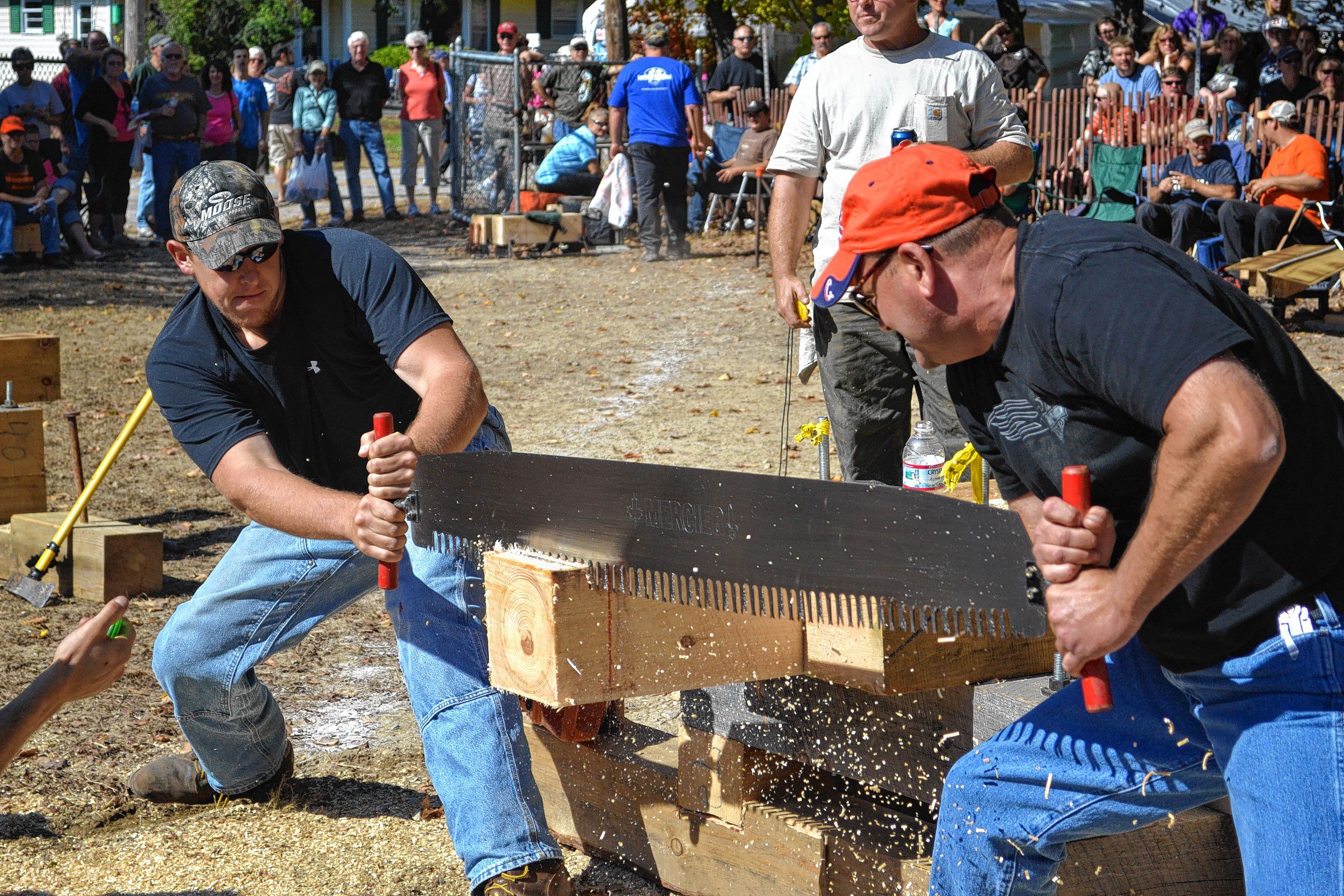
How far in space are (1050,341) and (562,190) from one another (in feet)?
54.8

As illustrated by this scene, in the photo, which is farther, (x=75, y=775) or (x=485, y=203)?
(x=485, y=203)

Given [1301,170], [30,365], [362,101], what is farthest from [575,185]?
[30,365]

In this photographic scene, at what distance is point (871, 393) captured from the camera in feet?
16.8

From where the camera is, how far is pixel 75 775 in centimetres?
459

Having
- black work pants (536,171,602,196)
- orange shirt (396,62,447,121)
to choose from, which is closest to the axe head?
black work pants (536,171,602,196)

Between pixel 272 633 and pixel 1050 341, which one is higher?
pixel 1050 341

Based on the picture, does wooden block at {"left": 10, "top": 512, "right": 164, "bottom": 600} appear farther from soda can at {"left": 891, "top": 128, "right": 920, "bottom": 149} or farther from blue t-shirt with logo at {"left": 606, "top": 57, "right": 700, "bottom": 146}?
blue t-shirt with logo at {"left": 606, "top": 57, "right": 700, "bottom": 146}

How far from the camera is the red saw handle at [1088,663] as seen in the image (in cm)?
224

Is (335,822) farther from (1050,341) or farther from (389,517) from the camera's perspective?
(1050,341)

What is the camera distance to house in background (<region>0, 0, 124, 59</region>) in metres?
51.1

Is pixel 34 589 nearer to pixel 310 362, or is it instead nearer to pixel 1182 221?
pixel 310 362

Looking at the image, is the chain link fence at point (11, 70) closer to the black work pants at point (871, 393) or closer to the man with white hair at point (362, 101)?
the man with white hair at point (362, 101)

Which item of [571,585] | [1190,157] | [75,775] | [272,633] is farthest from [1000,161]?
[1190,157]

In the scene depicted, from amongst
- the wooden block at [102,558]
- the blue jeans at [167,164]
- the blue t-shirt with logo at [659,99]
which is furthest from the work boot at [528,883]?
the blue jeans at [167,164]
